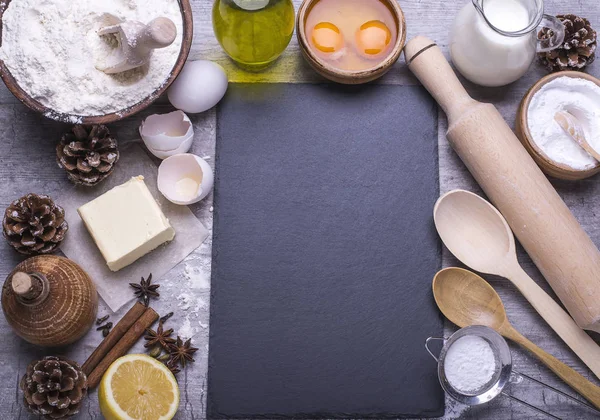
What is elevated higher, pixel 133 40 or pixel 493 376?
pixel 133 40

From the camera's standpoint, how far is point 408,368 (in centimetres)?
136

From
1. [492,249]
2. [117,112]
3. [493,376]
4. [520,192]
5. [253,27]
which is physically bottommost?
[493,376]

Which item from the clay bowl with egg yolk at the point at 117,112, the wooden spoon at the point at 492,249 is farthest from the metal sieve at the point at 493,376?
the clay bowl with egg yolk at the point at 117,112

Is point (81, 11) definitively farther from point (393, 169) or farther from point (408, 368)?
point (408, 368)

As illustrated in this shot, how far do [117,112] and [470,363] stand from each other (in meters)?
0.79

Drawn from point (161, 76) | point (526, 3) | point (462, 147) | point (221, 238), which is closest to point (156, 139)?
point (161, 76)

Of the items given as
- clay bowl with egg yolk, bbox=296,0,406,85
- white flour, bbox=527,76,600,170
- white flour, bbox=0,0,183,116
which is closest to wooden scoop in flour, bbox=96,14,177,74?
white flour, bbox=0,0,183,116

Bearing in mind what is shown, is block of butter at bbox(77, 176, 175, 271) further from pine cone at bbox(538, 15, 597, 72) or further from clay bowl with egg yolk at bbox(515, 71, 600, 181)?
pine cone at bbox(538, 15, 597, 72)

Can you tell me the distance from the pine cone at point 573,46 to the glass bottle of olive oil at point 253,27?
1.71 ft

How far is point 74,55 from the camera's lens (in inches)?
50.6

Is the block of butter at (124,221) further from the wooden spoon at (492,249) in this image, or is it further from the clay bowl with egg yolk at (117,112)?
the wooden spoon at (492,249)

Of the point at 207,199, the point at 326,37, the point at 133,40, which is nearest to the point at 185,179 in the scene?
the point at 207,199

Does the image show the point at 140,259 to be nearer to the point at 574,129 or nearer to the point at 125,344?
the point at 125,344

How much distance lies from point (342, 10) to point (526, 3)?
35 centimetres
